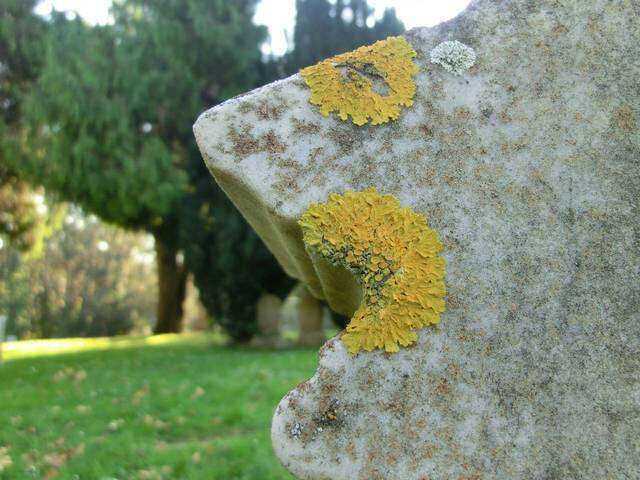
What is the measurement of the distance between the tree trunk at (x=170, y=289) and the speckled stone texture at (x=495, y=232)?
42.8 ft

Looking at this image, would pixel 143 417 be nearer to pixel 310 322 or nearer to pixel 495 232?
pixel 495 232

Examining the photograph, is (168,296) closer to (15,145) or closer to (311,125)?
(15,145)

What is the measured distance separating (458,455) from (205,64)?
10725 mm

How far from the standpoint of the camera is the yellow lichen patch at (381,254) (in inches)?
93.2

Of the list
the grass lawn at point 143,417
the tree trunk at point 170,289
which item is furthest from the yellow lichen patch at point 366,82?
the tree trunk at point 170,289

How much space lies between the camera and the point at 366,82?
8.61 ft

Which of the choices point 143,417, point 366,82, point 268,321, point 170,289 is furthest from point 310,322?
point 366,82

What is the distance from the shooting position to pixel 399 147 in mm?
2533

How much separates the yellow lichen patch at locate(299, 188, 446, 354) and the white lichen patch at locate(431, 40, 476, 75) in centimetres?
62

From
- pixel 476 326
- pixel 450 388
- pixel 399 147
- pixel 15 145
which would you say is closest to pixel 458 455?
pixel 450 388

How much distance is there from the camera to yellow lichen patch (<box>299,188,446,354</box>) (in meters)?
2.37

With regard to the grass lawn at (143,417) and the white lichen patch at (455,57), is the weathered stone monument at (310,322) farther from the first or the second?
the white lichen patch at (455,57)

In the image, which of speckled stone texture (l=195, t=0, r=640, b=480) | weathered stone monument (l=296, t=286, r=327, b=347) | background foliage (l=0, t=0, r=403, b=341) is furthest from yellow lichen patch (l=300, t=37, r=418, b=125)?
weathered stone monument (l=296, t=286, r=327, b=347)

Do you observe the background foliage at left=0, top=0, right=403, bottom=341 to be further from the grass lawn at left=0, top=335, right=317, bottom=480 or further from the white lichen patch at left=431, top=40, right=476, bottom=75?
the white lichen patch at left=431, top=40, right=476, bottom=75
